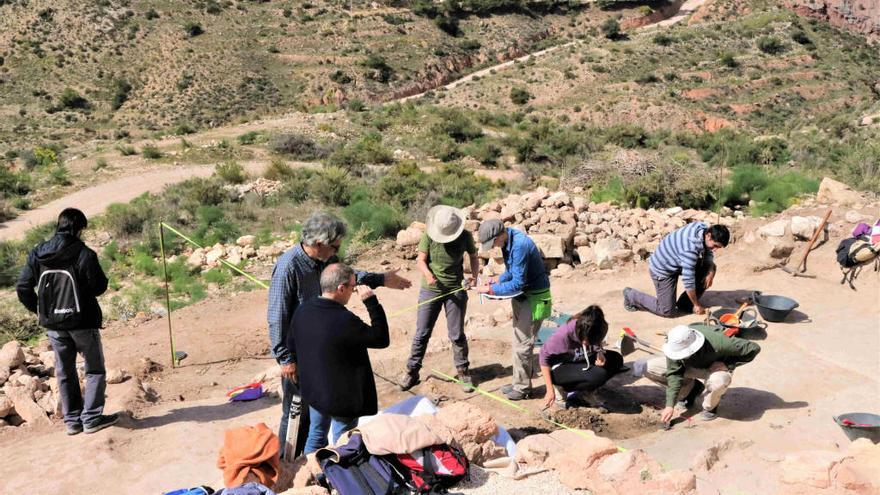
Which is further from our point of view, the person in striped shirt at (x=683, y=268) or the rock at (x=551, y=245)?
the rock at (x=551, y=245)

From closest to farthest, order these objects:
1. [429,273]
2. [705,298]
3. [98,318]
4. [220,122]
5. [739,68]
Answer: [98,318], [429,273], [705,298], [220,122], [739,68]

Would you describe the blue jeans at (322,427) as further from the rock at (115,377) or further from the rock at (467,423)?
the rock at (115,377)

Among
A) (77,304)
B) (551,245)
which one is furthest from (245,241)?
(77,304)

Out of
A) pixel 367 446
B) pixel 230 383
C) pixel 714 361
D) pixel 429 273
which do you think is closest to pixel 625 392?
pixel 714 361

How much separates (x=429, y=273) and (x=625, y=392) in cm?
222

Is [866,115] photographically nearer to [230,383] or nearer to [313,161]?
[313,161]

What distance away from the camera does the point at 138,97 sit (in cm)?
3869

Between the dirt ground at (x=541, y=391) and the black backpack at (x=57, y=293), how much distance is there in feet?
3.60

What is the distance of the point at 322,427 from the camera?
13.6ft

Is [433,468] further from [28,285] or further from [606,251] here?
[606,251]

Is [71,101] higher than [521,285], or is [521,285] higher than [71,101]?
[521,285]

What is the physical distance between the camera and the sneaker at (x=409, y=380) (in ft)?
21.5

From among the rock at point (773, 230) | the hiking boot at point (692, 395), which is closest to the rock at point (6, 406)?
the hiking boot at point (692, 395)

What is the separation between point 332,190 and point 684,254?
993 cm
